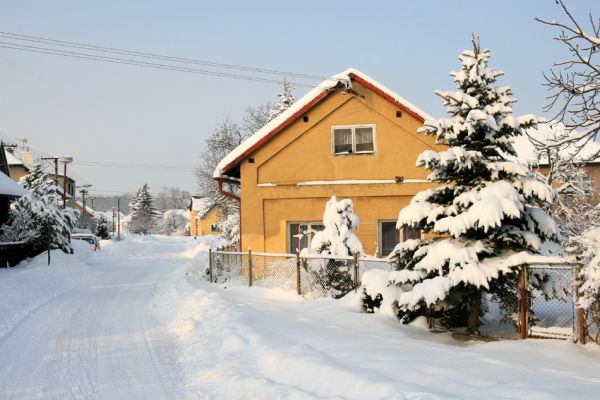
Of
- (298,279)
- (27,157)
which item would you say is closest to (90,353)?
(298,279)

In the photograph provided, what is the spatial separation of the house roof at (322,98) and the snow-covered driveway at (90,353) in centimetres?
620

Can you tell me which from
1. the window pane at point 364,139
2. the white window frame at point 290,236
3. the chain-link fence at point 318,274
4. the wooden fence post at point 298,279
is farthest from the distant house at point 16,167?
the wooden fence post at point 298,279

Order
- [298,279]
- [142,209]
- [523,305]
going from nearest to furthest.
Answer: [523,305] < [298,279] < [142,209]

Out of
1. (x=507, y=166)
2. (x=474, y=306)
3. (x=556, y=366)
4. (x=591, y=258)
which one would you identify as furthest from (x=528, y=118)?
(x=556, y=366)

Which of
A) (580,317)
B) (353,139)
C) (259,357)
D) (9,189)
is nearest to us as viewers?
(259,357)

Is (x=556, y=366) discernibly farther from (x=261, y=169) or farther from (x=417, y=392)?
(x=261, y=169)

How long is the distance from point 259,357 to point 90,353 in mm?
3114

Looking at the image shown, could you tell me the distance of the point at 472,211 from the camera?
29.1 ft

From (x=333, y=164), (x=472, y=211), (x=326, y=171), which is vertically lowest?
(x=472, y=211)

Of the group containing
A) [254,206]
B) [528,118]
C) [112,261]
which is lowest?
[112,261]

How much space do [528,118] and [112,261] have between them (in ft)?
90.5

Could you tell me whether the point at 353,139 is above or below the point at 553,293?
above

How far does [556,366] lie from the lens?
7.05m

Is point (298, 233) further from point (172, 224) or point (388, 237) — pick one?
point (172, 224)
